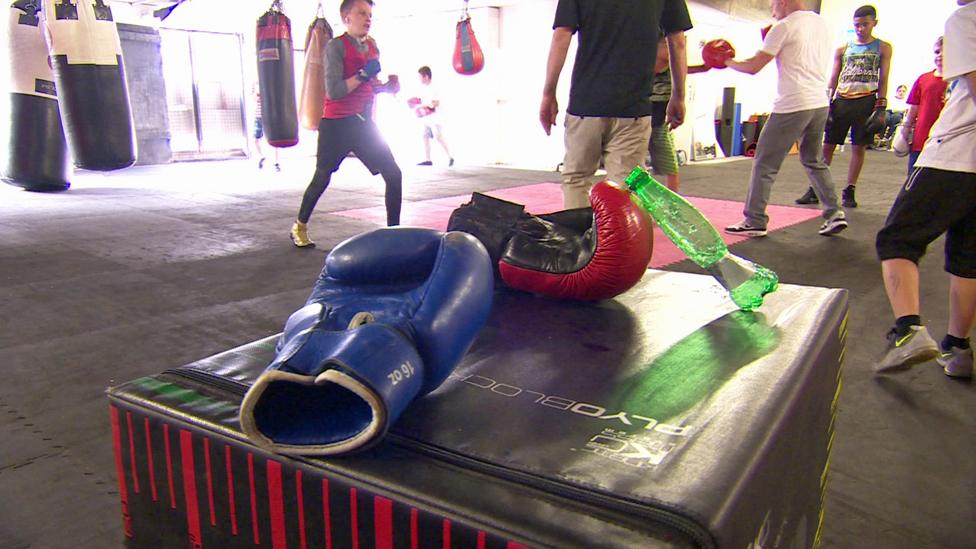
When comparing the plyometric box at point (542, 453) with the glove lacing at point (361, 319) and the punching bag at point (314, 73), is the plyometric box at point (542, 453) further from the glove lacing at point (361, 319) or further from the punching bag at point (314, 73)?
the punching bag at point (314, 73)

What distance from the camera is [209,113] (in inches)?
390

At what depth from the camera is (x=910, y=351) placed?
1717 mm

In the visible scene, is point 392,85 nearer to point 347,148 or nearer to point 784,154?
point 347,148

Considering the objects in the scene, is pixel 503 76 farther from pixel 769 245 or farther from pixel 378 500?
pixel 378 500

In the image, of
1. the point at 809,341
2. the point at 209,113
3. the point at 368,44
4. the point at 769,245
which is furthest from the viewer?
the point at 209,113

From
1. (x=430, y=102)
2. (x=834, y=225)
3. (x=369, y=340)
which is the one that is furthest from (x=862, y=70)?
(x=430, y=102)

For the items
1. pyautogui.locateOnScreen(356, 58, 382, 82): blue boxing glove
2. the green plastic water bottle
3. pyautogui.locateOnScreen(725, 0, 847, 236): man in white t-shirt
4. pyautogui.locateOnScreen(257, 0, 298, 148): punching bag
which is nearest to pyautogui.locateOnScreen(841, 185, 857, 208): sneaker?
pyautogui.locateOnScreen(725, 0, 847, 236): man in white t-shirt

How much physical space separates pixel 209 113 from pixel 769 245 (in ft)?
29.4

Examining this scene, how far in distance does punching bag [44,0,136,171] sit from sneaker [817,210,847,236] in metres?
3.84

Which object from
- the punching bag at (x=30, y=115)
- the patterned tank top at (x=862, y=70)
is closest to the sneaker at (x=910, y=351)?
the patterned tank top at (x=862, y=70)

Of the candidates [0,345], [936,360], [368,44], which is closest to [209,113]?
[368,44]

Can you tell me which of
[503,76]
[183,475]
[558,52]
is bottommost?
[183,475]

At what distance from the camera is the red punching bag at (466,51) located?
Answer: 6.79 m

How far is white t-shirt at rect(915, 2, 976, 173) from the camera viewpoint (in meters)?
1.58
